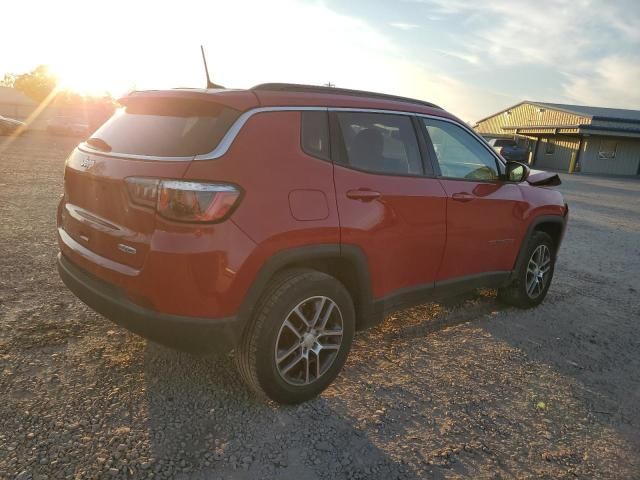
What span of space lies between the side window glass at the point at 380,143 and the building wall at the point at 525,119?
1361 inches

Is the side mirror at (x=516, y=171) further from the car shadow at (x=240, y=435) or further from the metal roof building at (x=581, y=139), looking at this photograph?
the metal roof building at (x=581, y=139)

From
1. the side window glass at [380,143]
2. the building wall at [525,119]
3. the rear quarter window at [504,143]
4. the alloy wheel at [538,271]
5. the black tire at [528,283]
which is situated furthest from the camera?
the building wall at [525,119]

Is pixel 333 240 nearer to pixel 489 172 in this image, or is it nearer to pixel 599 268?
pixel 489 172

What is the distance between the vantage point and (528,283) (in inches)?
185

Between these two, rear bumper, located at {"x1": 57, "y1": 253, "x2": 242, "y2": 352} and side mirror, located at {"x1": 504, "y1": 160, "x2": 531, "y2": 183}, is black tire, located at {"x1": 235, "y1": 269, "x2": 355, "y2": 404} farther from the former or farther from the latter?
side mirror, located at {"x1": 504, "y1": 160, "x2": 531, "y2": 183}

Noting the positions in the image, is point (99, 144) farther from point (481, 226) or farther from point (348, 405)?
point (481, 226)

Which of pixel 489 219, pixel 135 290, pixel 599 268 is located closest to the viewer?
pixel 135 290

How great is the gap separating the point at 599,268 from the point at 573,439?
15.3 ft

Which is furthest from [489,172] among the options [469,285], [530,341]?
[530,341]

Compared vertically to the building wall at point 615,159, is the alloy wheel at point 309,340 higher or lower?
lower

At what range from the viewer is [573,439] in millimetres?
2746

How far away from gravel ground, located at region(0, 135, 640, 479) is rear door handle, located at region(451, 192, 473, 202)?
1.15 meters

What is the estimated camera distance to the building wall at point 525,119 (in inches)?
1347

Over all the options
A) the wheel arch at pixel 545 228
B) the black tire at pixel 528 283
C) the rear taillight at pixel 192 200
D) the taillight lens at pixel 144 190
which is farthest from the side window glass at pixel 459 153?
the taillight lens at pixel 144 190
